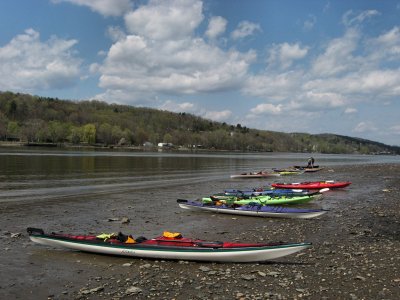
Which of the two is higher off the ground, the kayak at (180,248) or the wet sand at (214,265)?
the kayak at (180,248)

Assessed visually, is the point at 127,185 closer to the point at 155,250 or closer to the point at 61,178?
the point at 61,178

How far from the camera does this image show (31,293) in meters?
11.5

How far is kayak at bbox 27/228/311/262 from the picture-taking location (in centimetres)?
1312

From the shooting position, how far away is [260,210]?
905 inches

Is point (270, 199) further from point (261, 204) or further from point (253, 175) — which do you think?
point (253, 175)

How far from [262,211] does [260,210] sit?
13 cm

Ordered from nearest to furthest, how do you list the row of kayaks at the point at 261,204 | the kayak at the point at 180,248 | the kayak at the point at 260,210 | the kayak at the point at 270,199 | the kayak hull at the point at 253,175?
the kayak at the point at 180,248 → the kayak at the point at 260,210 → the row of kayaks at the point at 261,204 → the kayak at the point at 270,199 → the kayak hull at the point at 253,175

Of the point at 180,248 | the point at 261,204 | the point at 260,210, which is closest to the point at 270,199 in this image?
the point at 261,204

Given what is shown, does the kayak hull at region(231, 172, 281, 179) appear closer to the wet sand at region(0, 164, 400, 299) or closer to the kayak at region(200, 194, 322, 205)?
the kayak at region(200, 194, 322, 205)

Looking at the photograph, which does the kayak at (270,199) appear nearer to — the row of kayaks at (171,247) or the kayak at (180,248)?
the row of kayaks at (171,247)

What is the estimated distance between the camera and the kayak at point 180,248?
13117 millimetres

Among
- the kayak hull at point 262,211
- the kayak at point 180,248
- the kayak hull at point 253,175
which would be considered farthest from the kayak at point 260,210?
the kayak hull at point 253,175

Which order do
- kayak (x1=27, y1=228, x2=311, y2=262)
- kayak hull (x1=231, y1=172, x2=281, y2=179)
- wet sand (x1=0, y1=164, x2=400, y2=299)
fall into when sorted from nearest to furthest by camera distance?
wet sand (x1=0, y1=164, x2=400, y2=299), kayak (x1=27, y1=228, x2=311, y2=262), kayak hull (x1=231, y1=172, x2=281, y2=179)

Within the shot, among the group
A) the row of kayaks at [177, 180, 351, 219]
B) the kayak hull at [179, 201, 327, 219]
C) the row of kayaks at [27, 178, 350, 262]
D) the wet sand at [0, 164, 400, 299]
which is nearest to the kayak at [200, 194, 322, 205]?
the row of kayaks at [177, 180, 351, 219]
